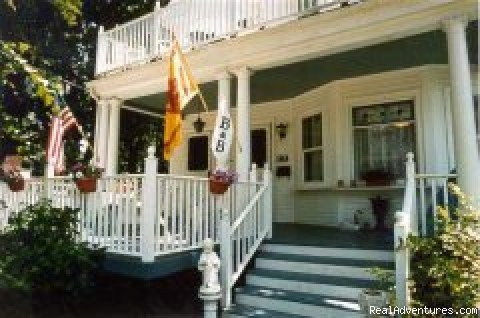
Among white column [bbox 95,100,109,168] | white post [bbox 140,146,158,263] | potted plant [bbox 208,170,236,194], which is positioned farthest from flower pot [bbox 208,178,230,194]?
white column [bbox 95,100,109,168]

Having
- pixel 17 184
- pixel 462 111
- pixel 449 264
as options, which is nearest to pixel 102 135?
pixel 17 184

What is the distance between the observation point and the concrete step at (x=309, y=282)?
5680 millimetres

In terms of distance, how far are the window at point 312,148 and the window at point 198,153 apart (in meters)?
3.07

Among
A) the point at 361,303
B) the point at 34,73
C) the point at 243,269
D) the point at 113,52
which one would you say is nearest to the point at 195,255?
the point at 243,269

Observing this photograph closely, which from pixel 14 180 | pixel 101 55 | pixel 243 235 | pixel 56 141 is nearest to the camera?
pixel 243 235

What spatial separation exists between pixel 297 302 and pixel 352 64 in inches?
175

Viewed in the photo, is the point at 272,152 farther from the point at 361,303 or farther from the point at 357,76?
the point at 361,303

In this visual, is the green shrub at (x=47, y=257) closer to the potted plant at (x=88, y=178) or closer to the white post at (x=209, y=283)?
the potted plant at (x=88, y=178)

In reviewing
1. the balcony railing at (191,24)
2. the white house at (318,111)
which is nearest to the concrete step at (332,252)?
the white house at (318,111)

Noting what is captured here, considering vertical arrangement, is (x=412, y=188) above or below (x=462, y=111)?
below

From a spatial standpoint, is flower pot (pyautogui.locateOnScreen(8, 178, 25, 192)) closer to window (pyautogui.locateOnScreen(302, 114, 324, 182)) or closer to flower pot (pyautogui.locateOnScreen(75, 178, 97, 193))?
flower pot (pyautogui.locateOnScreen(75, 178, 97, 193))

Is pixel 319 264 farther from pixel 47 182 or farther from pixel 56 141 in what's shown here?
pixel 56 141

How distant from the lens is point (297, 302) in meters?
5.75

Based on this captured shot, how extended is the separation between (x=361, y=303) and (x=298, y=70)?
193 inches
